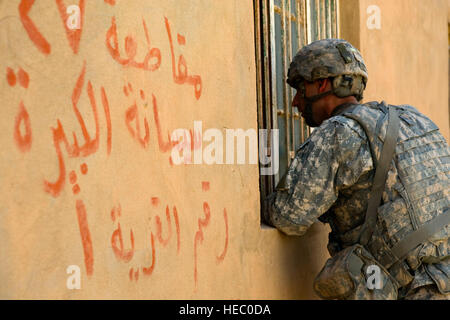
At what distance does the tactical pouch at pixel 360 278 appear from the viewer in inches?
114

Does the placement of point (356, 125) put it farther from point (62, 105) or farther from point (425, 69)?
point (425, 69)

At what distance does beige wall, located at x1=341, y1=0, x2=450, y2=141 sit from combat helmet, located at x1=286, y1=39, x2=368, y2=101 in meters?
1.37

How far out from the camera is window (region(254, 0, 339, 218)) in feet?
11.4

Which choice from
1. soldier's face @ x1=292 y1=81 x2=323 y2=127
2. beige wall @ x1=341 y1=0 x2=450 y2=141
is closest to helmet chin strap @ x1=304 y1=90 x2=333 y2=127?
soldier's face @ x1=292 y1=81 x2=323 y2=127

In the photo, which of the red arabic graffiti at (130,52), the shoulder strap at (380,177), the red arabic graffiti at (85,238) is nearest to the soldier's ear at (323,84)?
the shoulder strap at (380,177)

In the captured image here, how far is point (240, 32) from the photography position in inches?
117

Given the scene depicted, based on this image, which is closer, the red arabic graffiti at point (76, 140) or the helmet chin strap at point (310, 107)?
the red arabic graffiti at point (76, 140)

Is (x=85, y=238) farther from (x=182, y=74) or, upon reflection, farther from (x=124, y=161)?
(x=182, y=74)

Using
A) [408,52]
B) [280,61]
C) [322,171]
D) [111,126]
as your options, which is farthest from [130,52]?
[408,52]

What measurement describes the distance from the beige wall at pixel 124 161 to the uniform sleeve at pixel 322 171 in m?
0.16

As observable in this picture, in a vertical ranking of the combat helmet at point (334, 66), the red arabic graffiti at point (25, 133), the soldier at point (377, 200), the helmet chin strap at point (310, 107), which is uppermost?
the combat helmet at point (334, 66)

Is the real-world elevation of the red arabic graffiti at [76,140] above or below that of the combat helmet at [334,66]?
below

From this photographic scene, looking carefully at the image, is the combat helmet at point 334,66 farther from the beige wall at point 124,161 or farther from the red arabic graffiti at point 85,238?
the red arabic graffiti at point 85,238

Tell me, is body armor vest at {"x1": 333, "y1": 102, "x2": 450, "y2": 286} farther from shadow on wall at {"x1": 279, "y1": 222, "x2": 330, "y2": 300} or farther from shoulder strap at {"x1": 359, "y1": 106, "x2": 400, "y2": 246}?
shadow on wall at {"x1": 279, "y1": 222, "x2": 330, "y2": 300}
